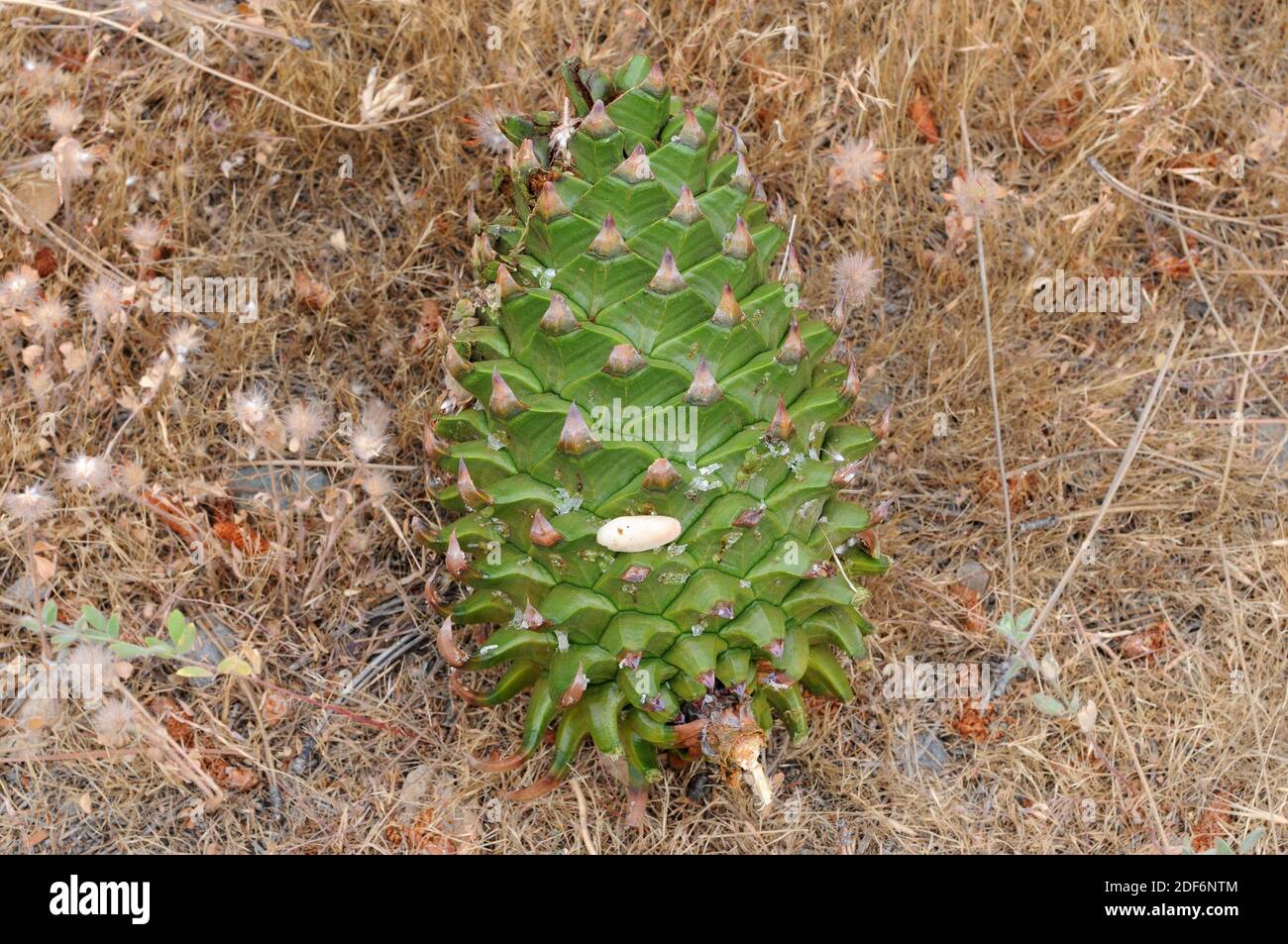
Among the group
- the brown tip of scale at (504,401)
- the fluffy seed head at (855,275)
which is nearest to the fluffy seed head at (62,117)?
the brown tip of scale at (504,401)

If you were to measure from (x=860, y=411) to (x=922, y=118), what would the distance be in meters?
0.87

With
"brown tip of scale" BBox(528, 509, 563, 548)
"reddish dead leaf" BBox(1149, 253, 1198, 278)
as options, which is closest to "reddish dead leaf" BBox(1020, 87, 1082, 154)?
"reddish dead leaf" BBox(1149, 253, 1198, 278)

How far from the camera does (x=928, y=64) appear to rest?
3283 millimetres

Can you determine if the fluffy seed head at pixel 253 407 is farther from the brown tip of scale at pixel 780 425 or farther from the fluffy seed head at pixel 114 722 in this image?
the brown tip of scale at pixel 780 425

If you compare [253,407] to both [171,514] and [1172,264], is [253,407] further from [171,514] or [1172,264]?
[1172,264]

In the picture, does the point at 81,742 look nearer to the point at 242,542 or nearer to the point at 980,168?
the point at 242,542

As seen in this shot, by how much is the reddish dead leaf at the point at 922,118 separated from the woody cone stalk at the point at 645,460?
1.05 m

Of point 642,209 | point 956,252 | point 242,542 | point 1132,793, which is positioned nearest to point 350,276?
point 242,542

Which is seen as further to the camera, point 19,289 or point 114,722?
point 19,289

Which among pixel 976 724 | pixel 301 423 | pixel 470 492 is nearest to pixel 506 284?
pixel 470 492

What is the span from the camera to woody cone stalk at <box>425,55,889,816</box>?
227 cm

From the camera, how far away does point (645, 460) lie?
2.24m

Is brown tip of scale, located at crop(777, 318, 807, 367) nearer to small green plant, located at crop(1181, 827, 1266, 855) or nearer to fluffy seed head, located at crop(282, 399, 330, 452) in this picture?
fluffy seed head, located at crop(282, 399, 330, 452)

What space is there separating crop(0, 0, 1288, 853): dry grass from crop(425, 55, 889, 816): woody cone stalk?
55cm
